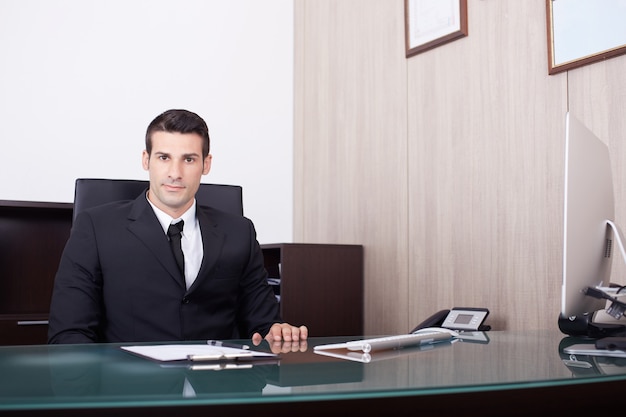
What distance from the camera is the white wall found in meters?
3.46

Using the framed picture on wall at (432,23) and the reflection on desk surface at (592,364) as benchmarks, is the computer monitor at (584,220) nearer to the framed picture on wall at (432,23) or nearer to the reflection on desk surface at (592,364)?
the reflection on desk surface at (592,364)

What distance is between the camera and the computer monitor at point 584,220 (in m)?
1.45

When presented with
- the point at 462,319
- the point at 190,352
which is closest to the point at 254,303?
the point at 462,319

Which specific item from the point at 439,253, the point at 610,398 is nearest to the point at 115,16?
→ the point at 439,253

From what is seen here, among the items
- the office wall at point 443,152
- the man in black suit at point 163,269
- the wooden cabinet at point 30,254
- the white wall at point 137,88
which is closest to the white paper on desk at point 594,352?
the man in black suit at point 163,269

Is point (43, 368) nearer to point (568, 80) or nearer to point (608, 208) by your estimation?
point (608, 208)

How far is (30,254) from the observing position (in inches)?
128

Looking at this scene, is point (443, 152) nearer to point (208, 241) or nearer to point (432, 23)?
point (432, 23)

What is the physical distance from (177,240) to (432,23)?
172 cm

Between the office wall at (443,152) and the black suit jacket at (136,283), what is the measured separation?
114 cm

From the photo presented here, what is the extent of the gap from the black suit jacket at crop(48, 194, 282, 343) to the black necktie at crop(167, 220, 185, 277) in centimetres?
3

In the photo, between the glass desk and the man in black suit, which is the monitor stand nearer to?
the glass desk

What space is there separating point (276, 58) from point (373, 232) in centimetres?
133

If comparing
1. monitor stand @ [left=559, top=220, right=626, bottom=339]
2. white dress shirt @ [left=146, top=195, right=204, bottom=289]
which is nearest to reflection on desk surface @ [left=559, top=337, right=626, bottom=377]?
monitor stand @ [left=559, top=220, right=626, bottom=339]
